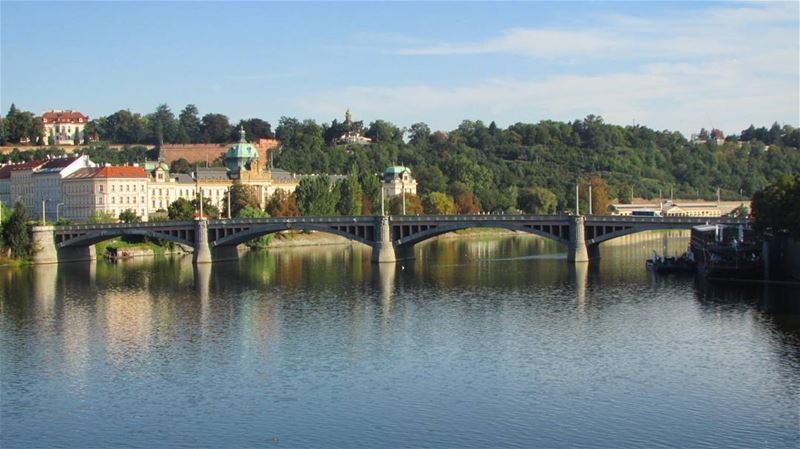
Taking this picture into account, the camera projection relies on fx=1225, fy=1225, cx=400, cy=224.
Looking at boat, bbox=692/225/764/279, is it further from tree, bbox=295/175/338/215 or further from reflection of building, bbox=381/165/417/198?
reflection of building, bbox=381/165/417/198

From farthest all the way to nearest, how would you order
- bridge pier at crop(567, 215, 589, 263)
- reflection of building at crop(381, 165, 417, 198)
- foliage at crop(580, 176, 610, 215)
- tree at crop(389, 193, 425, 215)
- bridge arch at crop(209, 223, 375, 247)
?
reflection of building at crop(381, 165, 417, 198), foliage at crop(580, 176, 610, 215), tree at crop(389, 193, 425, 215), bridge arch at crop(209, 223, 375, 247), bridge pier at crop(567, 215, 589, 263)

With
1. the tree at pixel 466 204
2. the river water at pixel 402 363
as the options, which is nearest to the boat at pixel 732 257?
the river water at pixel 402 363

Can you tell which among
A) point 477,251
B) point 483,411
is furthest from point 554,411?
point 477,251

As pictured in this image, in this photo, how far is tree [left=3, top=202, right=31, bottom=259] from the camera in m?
105

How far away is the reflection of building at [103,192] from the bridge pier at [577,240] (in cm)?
6487

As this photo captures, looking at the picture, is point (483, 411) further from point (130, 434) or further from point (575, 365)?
point (130, 434)

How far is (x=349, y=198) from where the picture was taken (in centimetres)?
14512

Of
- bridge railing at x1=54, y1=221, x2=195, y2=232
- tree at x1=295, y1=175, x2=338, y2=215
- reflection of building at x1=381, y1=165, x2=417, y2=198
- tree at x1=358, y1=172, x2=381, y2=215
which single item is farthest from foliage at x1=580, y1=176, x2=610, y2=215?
bridge railing at x1=54, y1=221, x2=195, y2=232

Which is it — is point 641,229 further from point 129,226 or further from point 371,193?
point 371,193

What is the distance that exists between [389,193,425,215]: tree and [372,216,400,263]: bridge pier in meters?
51.1

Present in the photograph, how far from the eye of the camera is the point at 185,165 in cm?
18862

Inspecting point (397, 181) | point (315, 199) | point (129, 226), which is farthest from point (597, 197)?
point (129, 226)

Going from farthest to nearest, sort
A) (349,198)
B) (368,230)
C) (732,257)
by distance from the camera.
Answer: (349,198) < (368,230) < (732,257)

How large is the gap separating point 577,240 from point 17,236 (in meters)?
47.6
